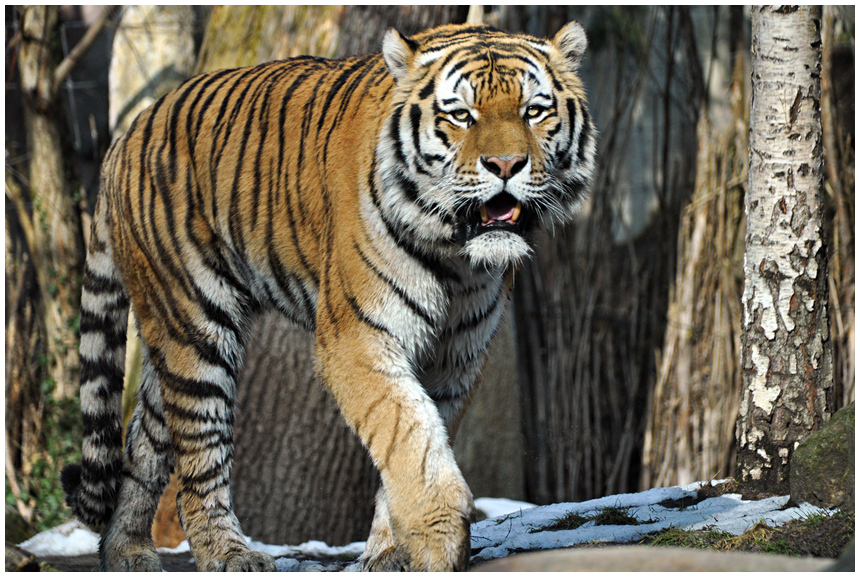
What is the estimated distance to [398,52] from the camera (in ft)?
8.95

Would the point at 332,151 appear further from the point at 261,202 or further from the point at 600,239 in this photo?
the point at 600,239

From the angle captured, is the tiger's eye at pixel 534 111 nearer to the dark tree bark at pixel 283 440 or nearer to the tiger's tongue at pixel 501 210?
the tiger's tongue at pixel 501 210

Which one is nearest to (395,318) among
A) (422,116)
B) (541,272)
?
(422,116)

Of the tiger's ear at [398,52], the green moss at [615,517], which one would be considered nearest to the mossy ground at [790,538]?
the green moss at [615,517]

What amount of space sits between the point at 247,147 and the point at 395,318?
1081 mm

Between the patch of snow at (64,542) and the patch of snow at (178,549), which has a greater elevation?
the patch of snow at (178,549)

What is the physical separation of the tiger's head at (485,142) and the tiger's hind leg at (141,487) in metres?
1.49

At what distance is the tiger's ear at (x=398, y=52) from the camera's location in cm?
271

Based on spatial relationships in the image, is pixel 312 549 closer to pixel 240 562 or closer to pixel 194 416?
pixel 240 562

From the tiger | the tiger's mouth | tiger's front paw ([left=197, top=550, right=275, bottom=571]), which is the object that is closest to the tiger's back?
the tiger

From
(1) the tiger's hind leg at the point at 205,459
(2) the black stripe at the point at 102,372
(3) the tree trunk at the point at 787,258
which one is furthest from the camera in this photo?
(2) the black stripe at the point at 102,372

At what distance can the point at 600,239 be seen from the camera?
18.7 feet

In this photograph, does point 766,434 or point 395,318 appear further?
point 766,434

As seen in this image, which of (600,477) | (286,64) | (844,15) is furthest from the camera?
(600,477)
